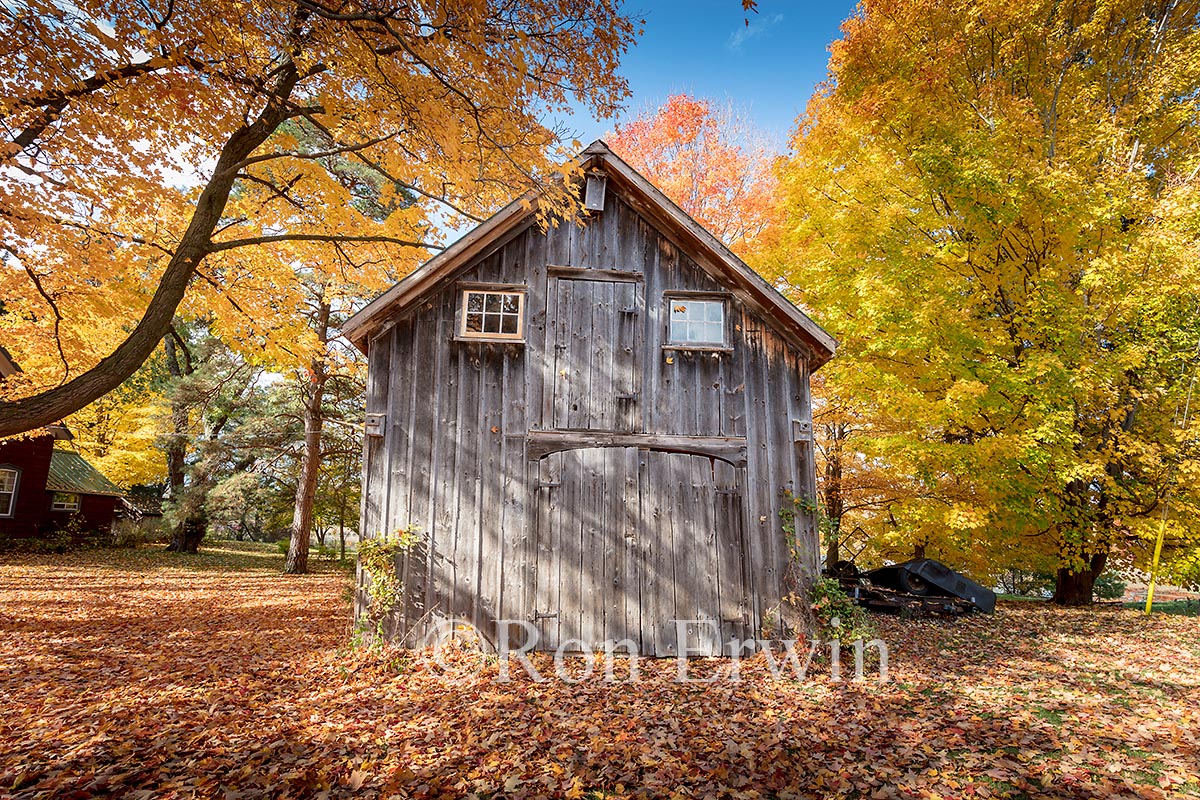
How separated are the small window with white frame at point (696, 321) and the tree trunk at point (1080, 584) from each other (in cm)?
1147

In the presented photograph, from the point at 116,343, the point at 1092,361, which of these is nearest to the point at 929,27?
the point at 1092,361

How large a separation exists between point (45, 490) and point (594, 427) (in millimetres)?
24956

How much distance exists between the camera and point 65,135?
6754 mm

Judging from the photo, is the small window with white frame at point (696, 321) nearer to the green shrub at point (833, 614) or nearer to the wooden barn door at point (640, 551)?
the wooden barn door at point (640, 551)

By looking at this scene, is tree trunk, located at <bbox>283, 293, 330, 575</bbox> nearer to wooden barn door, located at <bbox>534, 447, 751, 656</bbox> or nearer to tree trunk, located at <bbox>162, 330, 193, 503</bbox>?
tree trunk, located at <bbox>162, 330, 193, 503</bbox>

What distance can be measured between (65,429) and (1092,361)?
32.1 metres

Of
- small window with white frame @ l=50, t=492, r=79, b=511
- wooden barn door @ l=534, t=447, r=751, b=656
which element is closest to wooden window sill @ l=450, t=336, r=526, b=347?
wooden barn door @ l=534, t=447, r=751, b=656

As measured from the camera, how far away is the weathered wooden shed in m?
8.34

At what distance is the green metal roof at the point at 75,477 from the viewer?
22.5 meters

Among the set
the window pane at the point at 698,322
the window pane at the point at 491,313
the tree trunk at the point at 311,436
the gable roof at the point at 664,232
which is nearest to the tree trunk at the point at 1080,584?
the gable roof at the point at 664,232

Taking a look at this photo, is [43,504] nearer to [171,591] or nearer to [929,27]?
[171,591]

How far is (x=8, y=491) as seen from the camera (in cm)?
2034

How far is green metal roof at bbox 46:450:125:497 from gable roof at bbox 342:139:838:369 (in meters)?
22.6

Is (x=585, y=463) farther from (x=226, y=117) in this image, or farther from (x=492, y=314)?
(x=226, y=117)
